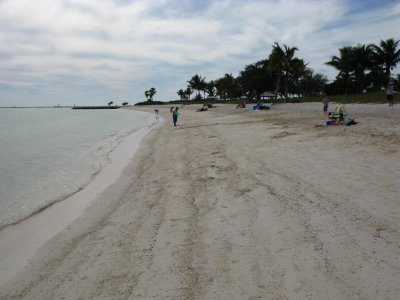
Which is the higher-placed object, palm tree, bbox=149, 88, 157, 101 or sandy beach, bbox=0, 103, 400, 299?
palm tree, bbox=149, 88, 157, 101

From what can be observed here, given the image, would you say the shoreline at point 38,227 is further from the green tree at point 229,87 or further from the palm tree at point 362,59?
the green tree at point 229,87

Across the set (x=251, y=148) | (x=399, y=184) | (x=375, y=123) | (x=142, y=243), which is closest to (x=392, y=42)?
(x=375, y=123)

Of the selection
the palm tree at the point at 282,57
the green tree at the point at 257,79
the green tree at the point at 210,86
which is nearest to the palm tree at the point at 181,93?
the green tree at the point at 210,86

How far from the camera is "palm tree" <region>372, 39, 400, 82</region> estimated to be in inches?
1844

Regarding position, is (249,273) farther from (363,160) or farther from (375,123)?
(375,123)

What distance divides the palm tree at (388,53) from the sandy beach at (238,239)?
4583 centimetres

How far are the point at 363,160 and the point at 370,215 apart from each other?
369 centimetres

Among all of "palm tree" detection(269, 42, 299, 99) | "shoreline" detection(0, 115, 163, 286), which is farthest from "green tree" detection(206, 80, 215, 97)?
"shoreline" detection(0, 115, 163, 286)

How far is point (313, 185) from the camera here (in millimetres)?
6727

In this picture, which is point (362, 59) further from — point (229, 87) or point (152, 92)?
Result: point (152, 92)

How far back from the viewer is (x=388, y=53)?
47.4 m

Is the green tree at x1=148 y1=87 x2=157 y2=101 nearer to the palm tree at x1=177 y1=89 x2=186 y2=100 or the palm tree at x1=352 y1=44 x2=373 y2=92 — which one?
A: the palm tree at x1=177 y1=89 x2=186 y2=100

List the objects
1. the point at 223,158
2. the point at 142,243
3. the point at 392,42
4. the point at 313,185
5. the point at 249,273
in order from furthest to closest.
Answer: the point at 392,42
the point at 223,158
the point at 313,185
the point at 142,243
the point at 249,273

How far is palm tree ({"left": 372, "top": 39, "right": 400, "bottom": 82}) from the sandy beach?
45.8m
